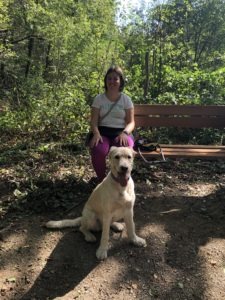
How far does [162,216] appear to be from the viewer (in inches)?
167

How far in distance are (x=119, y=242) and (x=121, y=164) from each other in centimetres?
92

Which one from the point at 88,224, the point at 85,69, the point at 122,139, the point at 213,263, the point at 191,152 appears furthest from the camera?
the point at 85,69

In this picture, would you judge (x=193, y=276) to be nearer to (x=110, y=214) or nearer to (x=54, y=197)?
(x=110, y=214)

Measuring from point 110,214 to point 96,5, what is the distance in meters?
10.8

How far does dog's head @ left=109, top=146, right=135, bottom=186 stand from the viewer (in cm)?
331

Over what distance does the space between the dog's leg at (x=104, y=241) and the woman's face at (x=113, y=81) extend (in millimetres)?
1873

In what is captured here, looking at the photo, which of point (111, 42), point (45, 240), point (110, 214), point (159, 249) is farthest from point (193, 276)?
point (111, 42)

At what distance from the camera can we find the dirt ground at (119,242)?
10.1ft

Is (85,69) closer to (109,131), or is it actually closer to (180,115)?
(180,115)

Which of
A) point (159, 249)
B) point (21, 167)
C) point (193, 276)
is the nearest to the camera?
point (193, 276)

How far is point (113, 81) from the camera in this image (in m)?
4.50

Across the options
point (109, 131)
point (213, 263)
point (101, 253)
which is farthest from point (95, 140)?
point (213, 263)

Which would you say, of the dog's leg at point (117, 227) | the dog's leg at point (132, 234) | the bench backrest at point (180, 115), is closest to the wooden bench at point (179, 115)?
the bench backrest at point (180, 115)

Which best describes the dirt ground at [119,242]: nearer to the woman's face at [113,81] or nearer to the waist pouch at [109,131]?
the waist pouch at [109,131]
